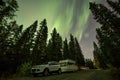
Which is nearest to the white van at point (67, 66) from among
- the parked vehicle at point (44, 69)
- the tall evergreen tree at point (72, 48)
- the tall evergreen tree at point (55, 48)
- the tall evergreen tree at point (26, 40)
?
the parked vehicle at point (44, 69)

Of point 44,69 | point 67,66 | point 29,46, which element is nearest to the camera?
point 44,69

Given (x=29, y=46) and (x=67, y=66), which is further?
(x=29, y=46)

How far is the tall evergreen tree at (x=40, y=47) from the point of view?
181 ft

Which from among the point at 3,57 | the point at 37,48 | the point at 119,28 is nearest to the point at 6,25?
the point at 3,57

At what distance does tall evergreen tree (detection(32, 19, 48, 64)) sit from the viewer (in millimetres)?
55306

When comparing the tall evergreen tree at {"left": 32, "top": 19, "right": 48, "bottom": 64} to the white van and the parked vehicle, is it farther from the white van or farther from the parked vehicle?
the parked vehicle

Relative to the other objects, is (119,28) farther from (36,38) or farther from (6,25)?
(36,38)

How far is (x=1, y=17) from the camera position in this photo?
28562 millimetres

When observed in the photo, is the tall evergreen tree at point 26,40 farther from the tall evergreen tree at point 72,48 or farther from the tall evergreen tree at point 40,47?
the tall evergreen tree at point 72,48

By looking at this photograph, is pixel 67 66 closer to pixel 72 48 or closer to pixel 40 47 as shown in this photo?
pixel 40 47

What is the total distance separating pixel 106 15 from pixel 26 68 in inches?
854

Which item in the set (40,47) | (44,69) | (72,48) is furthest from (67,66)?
(72,48)

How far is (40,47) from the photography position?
58.2 m

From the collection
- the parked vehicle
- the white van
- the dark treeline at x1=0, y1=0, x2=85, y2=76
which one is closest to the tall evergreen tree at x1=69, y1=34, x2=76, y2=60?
the dark treeline at x1=0, y1=0, x2=85, y2=76
